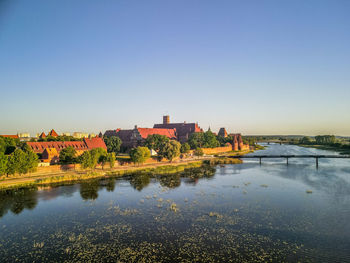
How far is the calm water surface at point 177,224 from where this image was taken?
20.8 metres

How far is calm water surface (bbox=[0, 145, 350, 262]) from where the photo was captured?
68.3ft

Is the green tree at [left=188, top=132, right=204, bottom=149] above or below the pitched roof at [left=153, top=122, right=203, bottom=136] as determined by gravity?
below

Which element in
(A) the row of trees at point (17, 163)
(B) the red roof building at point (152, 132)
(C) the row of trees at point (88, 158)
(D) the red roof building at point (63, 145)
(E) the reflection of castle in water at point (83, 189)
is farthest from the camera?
(B) the red roof building at point (152, 132)

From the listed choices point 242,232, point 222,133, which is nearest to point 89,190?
point 242,232

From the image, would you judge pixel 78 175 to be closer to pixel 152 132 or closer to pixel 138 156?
pixel 138 156

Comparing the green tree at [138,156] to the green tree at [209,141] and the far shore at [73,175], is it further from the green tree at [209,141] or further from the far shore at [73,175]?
the green tree at [209,141]

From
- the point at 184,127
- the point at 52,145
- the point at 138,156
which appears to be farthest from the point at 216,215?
the point at 184,127

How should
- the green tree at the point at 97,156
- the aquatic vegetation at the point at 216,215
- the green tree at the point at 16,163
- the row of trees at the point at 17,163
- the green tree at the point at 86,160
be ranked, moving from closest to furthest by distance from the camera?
the aquatic vegetation at the point at 216,215
the row of trees at the point at 17,163
the green tree at the point at 16,163
the green tree at the point at 86,160
the green tree at the point at 97,156

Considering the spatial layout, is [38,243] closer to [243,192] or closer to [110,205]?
[110,205]

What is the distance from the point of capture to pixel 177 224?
1062 inches

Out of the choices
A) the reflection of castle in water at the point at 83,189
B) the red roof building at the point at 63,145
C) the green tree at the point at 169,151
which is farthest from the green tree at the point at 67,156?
the green tree at the point at 169,151

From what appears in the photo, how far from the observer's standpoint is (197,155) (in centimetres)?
9519

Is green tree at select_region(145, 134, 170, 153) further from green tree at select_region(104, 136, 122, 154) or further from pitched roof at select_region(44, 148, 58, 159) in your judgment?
pitched roof at select_region(44, 148, 58, 159)

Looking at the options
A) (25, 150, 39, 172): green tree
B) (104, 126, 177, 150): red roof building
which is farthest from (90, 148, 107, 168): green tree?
(104, 126, 177, 150): red roof building
